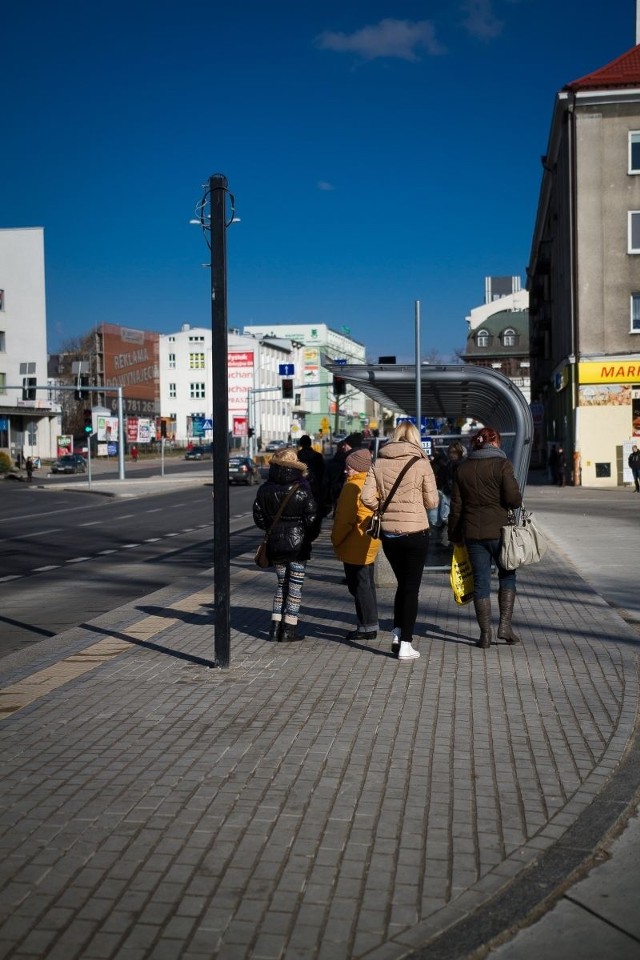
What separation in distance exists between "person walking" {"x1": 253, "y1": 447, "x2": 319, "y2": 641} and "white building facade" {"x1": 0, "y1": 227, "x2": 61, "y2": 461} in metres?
72.6

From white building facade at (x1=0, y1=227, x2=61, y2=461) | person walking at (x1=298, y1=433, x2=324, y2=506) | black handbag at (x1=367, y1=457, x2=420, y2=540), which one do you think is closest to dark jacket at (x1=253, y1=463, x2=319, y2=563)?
black handbag at (x1=367, y1=457, x2=420, y2=540)

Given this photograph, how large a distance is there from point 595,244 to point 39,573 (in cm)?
2775

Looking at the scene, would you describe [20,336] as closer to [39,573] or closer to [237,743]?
[39,573]

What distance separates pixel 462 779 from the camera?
207 inches

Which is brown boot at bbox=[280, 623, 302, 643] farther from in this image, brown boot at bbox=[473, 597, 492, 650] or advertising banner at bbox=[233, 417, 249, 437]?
advertising banner at bbox=[233, 417, 249, 437]

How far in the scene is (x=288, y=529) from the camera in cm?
906

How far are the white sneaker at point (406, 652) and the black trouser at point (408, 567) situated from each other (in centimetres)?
4

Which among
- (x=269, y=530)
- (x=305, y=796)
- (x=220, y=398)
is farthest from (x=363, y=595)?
(x=305, y=796)

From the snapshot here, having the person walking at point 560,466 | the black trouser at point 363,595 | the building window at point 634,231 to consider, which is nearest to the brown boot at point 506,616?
the black trouser at point 363,595

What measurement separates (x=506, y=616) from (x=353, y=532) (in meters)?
1.48

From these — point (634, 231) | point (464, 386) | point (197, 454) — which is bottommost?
point (197, 454)

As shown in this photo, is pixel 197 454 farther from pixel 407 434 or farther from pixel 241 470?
pixel 407 434

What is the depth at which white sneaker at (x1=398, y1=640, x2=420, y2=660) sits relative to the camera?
8.23 metres

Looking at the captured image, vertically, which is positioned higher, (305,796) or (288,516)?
(288,516)
